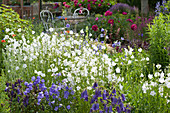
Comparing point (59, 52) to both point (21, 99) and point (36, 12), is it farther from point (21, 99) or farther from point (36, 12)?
point (36, 12)

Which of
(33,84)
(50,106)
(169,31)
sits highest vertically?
(169,31)

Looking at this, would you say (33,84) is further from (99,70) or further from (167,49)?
(167,49)

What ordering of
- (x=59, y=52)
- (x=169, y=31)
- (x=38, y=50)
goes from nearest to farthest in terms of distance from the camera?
(x=59, y=52) < (x=38, y=50) < (x=169, y=31)

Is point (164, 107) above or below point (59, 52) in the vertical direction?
below

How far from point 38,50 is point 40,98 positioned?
1511 millimetres

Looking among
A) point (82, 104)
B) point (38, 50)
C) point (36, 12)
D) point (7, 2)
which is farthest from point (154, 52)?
point (7, 2)

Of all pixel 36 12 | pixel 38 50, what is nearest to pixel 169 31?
pixel 38 50

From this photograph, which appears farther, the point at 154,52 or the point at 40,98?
the point at 154,52

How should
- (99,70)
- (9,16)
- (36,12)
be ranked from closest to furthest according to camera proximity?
(99,70)
(9,16)
(36,12)

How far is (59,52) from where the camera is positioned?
364 cm

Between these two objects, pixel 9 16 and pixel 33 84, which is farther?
pixel 9 16

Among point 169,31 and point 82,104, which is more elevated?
point 169,31

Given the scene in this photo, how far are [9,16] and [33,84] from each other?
2.88 metres

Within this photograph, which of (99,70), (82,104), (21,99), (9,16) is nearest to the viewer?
(82,104)
